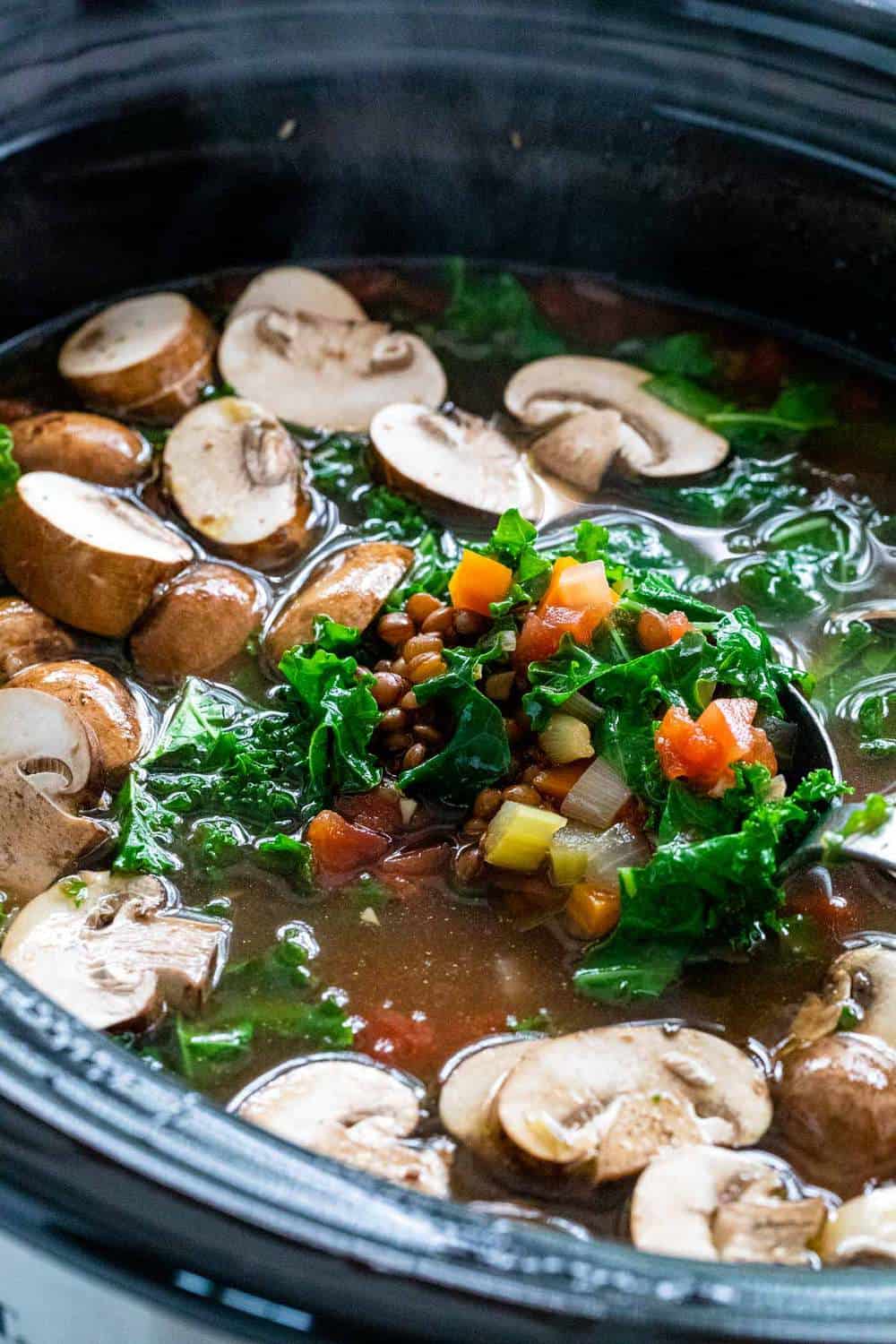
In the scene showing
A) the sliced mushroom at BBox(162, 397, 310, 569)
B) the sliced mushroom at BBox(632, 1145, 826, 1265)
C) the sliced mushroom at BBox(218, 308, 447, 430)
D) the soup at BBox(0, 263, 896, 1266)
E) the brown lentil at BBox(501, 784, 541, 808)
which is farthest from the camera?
the sliced mushroom at BBox(218, 308, 447, 430)

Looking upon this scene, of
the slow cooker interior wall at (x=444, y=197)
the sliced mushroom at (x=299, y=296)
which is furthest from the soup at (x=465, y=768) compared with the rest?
the slow cooker interior wall at (x=444, y=197)

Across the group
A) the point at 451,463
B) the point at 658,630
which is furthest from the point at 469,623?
→ the point at 451,463

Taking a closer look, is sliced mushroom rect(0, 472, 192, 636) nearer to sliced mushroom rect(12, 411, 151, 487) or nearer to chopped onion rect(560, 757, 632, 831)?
sliced mushroom rect(12, 411, 151, 487)

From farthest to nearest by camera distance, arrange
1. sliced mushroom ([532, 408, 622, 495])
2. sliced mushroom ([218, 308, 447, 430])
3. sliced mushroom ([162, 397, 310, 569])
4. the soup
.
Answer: sliced mushroom ([218, 308, 447, 430]) < sliced mushroom ([532, 408, 622, 495]) < sliced mushroom ([162, 397, 310, 569]) < the soup

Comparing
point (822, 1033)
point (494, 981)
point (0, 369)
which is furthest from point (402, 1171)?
point (0, 369)

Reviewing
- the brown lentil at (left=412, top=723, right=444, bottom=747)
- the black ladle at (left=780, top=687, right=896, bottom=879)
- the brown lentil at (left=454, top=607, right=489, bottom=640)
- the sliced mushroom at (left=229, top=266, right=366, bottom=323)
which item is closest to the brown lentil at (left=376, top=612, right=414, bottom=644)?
the brown lentil at (left=454, top=607, right=489, bottom=640)

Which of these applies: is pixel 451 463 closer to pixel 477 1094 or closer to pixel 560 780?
pixel 560 780
